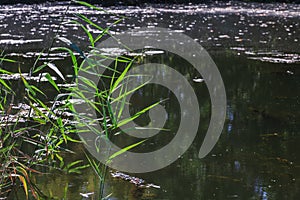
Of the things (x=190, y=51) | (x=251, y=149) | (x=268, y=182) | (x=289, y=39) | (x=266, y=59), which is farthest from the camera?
(x=289, y=39)

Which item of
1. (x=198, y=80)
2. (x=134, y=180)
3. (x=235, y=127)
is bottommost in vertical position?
(x=198, y=80)

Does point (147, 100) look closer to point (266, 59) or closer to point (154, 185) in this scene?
point (154, 185)

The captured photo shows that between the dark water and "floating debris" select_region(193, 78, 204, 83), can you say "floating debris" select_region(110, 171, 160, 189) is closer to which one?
the dark water

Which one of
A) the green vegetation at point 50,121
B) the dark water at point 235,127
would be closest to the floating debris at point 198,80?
the dark water at point 235,127

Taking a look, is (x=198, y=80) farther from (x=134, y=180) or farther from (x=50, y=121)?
(x=50, y=121)

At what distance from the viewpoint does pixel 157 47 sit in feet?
27.6

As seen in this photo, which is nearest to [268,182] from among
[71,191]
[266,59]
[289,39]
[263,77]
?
[71,191]

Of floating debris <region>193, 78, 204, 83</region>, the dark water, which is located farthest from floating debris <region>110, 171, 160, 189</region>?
floating debris <region>193, 78, 204, 83</region>

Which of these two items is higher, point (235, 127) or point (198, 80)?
point (235, 127)

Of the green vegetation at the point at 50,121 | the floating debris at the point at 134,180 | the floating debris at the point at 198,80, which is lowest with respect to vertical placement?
the floating debris at the point at 198,80

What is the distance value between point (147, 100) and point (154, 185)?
1916mm

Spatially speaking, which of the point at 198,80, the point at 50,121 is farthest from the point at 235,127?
the point at 50,121

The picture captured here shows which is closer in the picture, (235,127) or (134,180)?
(134,180)

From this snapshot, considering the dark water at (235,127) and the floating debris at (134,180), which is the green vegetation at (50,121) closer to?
the dark water at (235,127)
